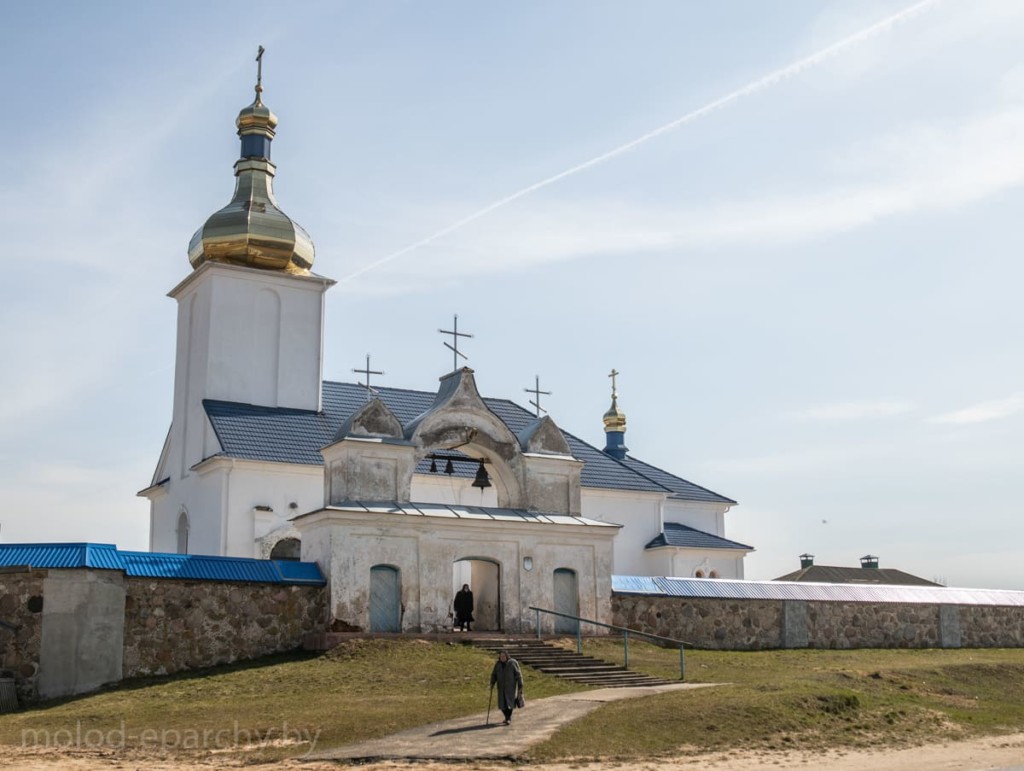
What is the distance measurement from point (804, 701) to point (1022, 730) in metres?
2.94

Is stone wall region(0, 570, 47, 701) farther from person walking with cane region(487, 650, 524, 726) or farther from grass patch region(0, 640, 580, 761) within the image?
person walking with cane region(487, 650, 524, 726)

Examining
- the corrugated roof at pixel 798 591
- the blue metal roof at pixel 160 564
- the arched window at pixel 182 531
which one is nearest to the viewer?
the blue metal roof at pixel 160 564

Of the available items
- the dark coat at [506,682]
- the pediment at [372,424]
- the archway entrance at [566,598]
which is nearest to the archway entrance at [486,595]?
the archway entrance at [566,598]

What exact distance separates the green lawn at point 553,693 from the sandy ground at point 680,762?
1.17ft

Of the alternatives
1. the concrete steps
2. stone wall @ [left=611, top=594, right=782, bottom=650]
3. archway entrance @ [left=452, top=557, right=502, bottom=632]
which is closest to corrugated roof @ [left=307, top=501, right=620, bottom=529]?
archway entrance @ [left=452, top=557, right=502, bottom=632]

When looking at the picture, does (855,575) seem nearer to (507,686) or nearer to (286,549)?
(286,549)

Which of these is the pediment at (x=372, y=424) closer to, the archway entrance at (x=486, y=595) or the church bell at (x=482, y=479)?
the church bell at (x=482, y=479)

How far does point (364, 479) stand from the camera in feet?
69.5

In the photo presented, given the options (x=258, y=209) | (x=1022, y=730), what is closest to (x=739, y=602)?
(x=1022, y=730)

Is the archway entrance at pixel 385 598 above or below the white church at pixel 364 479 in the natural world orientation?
below

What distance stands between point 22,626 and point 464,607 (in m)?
7.84

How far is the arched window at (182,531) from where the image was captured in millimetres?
28984

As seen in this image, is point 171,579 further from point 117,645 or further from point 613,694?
point 613,694

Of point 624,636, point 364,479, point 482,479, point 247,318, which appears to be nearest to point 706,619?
point 624,636
